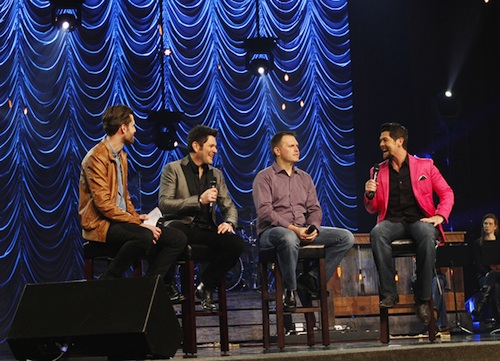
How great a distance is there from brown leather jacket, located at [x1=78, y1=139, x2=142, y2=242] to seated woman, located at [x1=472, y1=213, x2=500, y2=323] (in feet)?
17.7

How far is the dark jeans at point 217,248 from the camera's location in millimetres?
4840

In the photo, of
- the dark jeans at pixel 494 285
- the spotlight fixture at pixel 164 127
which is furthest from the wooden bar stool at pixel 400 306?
the spotlight fixture at pixel 164 127

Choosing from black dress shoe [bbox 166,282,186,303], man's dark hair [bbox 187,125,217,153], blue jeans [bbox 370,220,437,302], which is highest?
man's dark hair [bbox 187,125,217,153]

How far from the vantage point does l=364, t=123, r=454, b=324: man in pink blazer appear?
15.9ft

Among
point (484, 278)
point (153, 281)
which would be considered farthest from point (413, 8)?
point (153, 281)

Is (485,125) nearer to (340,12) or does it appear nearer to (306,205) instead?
(340,12)

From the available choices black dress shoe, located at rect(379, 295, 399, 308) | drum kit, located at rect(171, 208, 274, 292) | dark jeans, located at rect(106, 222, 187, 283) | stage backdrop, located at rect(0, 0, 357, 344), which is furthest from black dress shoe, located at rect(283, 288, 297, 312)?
stage backdrop, located at rect(0, 0, 357, 344)

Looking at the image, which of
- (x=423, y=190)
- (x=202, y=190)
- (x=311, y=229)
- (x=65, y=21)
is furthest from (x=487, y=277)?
(x=65, y=21)

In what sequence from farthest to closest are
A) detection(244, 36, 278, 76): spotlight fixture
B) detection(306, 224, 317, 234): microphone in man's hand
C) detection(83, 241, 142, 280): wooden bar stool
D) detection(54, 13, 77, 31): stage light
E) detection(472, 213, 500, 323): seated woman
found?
detection(244, 36, 278, 76): spotlight fixture → detection(54, 13, 77, 31): stage light → detection(472, 213, 500, 323): seated woman → detection(306, 224, 317, 234): microphone in man's hand → detection(83, 241, 142, 280): wooden bar stool

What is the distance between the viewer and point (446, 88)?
10.9m

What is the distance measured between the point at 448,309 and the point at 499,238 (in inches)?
52.4

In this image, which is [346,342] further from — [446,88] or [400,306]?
[446,88]

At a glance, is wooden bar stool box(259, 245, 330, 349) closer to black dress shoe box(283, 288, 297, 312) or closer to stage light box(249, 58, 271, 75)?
black dress shoe box(283, 288, 297, 312)

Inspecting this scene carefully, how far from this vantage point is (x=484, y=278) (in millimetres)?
9125
